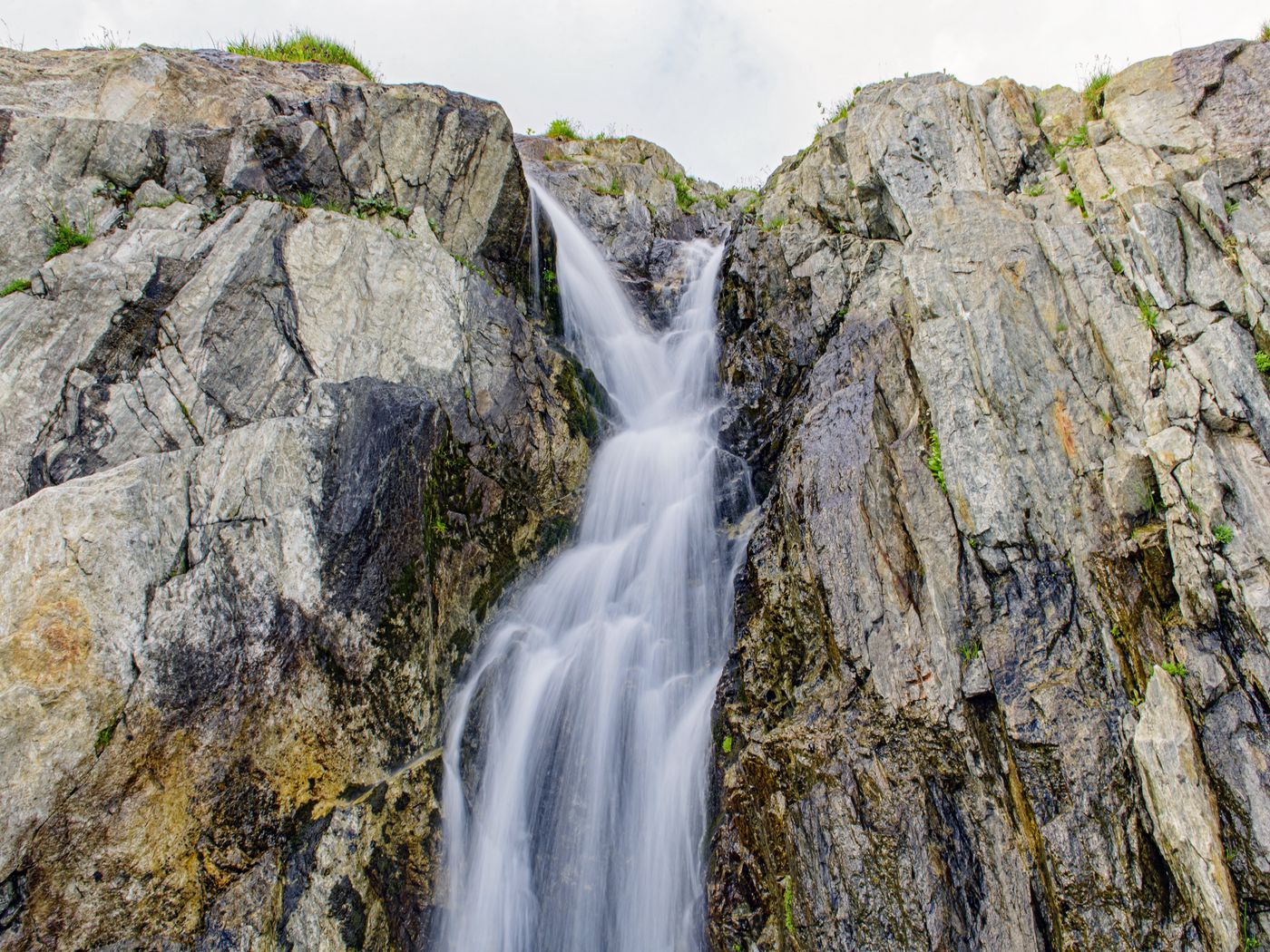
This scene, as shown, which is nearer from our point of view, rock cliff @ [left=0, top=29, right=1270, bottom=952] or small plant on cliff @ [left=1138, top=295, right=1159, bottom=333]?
rock cliff @ [left=0, top=29, right=1270, bottom=952]

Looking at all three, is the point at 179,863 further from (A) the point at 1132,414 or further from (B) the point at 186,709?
(A) the point at 1132,414

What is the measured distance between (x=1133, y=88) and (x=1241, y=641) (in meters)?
7.92

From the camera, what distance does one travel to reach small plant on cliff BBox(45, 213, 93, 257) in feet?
26.7

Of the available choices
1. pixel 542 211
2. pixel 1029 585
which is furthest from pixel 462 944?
pixel 542 211

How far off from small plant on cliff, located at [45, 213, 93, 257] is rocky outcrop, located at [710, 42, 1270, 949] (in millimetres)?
9714

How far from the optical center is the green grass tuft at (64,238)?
8.12 meters

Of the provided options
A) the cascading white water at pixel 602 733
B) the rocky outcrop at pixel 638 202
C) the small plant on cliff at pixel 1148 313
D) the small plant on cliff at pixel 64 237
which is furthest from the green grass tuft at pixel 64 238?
the small plant on cliff at pixel 1148 313

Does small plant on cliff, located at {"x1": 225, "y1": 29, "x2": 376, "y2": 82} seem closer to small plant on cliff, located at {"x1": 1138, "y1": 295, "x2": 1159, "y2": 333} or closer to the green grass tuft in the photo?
the green grass tuft

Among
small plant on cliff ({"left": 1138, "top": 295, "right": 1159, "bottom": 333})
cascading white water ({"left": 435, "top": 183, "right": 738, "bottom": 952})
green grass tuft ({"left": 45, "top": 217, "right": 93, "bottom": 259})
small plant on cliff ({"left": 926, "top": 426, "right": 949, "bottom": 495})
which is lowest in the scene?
cascading white water ({"left": 435, "top": 183, "right": 738, "bottom": 952})

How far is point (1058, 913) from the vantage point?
15.9 ft

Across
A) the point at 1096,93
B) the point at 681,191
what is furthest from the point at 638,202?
the point at 1096,93

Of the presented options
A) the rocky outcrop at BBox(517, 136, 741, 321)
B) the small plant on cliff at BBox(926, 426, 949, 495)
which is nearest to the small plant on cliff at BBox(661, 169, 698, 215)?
the rocky outcrop at BBox(517, 136, 741, 321)

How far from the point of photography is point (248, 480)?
6676mm

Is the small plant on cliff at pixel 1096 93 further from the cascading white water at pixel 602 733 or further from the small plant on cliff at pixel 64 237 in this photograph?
the small plant on cliff at pixel 64 237
